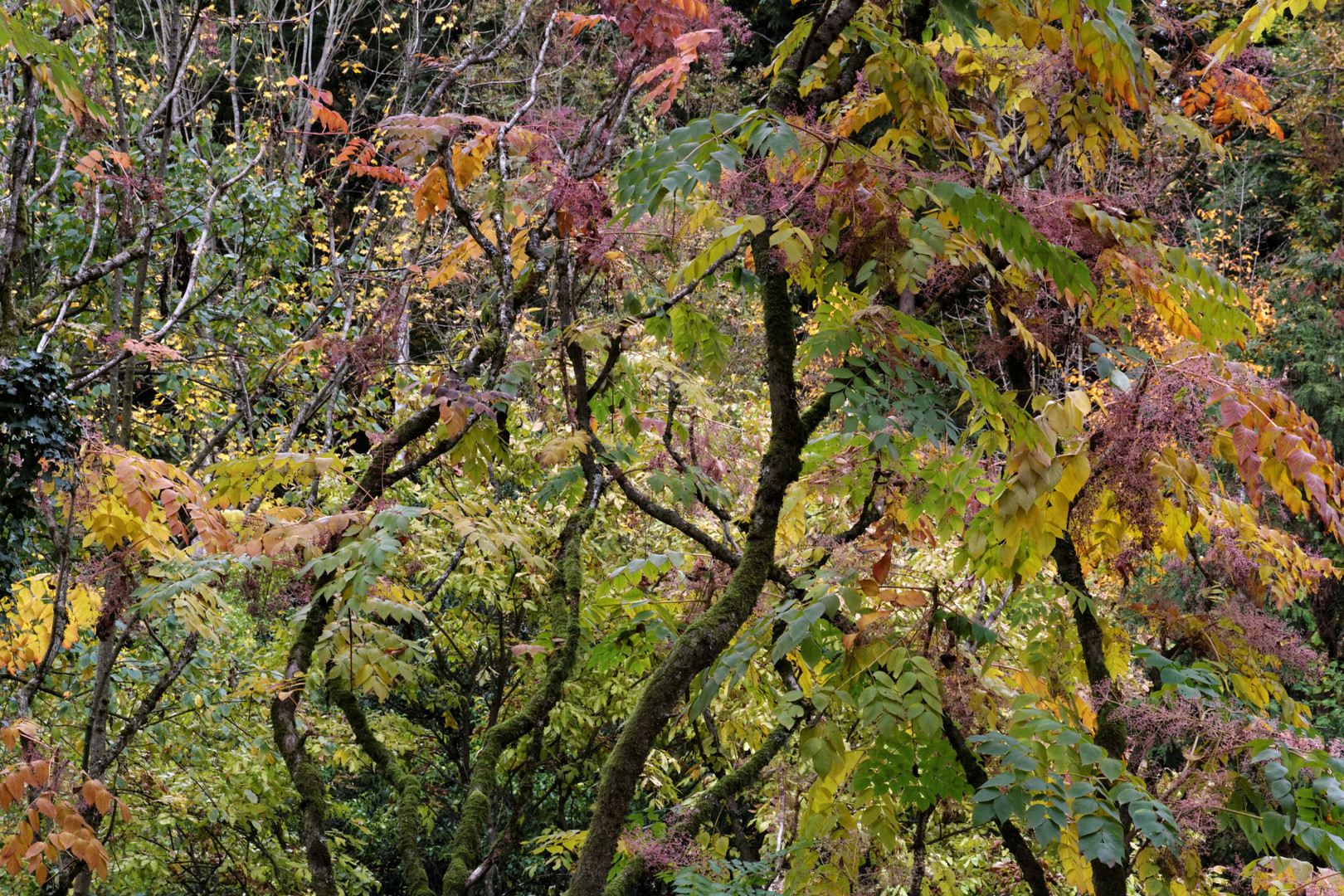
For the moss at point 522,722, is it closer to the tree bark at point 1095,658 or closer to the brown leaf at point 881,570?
the brown leaf at point 881,570

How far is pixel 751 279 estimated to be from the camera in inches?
119

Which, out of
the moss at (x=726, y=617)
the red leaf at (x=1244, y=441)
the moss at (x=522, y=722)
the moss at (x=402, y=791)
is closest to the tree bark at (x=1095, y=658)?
the red leaf at (x=1244, y=441)

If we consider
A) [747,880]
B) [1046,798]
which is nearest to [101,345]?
[747,880]

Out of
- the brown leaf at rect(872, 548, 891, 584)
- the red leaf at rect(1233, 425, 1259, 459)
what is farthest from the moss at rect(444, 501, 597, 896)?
the red leaf at rect(1233, 425, 1259, 459)

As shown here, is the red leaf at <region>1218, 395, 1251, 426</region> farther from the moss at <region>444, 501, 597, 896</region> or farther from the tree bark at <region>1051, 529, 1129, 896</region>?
the moss at <region>444, 501, 597, 896</region>

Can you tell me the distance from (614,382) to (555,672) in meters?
1.09

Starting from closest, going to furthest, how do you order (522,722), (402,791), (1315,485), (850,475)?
(1315,485)
(402,791)
(522,722)
(850,475)

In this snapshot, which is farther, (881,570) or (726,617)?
(881,570)

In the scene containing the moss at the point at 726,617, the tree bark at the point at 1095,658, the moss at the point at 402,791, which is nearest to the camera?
the moss at the point at 726,617

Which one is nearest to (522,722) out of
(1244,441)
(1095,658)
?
(1095,658)

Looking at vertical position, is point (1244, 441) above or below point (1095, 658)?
above

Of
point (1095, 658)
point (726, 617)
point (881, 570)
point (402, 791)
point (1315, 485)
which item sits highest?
point (1315, 485)

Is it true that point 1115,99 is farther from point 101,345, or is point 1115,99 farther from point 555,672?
point 101,345

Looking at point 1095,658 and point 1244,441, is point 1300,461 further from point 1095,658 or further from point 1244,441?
point 1095,658
